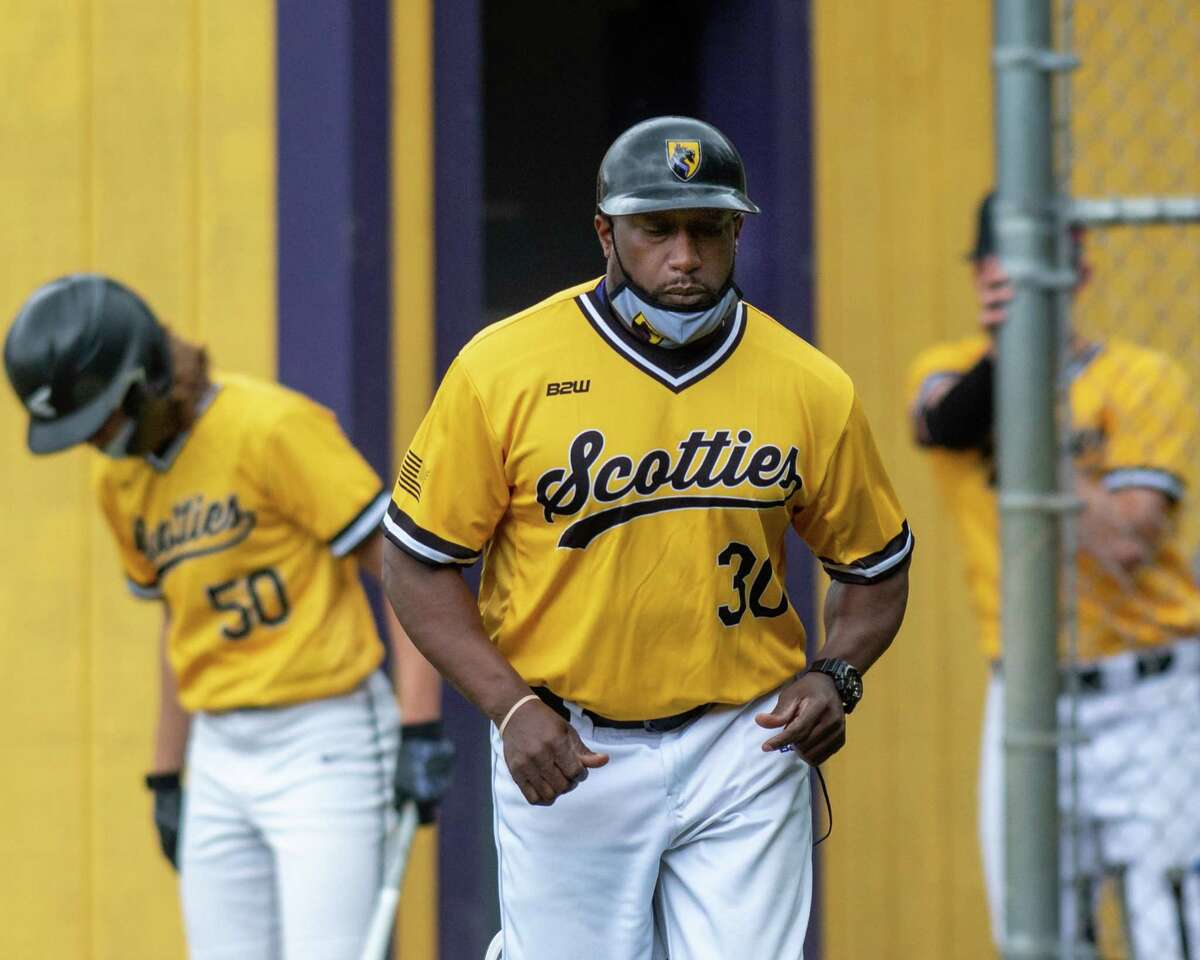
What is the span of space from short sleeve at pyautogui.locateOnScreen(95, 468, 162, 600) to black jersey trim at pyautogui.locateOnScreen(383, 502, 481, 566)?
4.58 feet

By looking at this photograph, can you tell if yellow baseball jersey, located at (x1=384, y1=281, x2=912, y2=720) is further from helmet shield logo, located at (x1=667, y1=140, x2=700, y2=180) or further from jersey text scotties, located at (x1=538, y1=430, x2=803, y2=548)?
helmet shield logo, located at (x1=667, y1=140, x2=700, y2=180)

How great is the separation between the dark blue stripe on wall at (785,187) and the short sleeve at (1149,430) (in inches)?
50.5

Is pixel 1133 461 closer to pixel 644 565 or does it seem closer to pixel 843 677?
pixel 843 677

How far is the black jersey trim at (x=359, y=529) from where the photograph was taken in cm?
417

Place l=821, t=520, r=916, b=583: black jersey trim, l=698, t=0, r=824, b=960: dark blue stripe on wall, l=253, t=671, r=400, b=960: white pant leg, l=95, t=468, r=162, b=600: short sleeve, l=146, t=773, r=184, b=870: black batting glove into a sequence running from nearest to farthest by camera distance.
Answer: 1. l=821, t=520, r=916, b=583: black jersey trim
2. l=253, t=671, r=400, b=960: white pant leg
3. l=95, t=468, r=162, b=600: short sleeve
4. l=146, t=773, r=184, b=870: black batting glove
5. l=698, t=0, r=824, b=960: dark blue stripe on wall

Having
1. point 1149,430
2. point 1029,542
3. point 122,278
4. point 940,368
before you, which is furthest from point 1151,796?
point 122,278

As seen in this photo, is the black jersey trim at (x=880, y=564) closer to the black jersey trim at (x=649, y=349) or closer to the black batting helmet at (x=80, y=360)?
the black jersey trim at (x=649, y=349)

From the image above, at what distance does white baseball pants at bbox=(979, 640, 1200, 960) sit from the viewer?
13.7 ft

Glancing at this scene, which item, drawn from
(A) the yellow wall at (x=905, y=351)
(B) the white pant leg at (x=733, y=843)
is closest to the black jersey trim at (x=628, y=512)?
(B) the white pant leg at (x=733, y=843)

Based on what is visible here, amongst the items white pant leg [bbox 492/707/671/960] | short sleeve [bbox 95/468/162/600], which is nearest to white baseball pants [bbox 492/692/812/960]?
white pant leg [bbox 492/707/671/960]

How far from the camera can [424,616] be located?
123 inches

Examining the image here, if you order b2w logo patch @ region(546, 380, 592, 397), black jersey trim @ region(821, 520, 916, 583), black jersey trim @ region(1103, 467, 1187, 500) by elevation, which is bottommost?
black jersey trim @ region(821, 520, 916, 583)

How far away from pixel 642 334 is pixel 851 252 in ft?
8.34

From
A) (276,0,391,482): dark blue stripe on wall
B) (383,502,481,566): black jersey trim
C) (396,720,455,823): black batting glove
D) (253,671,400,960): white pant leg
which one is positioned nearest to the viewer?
(383,502,481,566): black jersey trim
